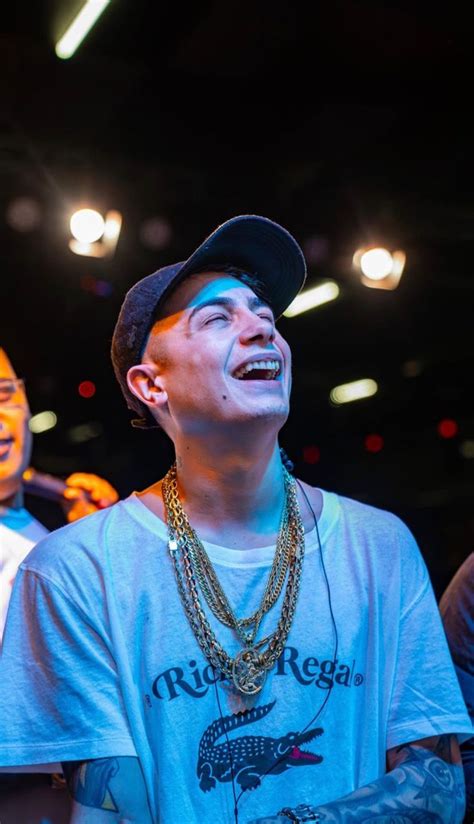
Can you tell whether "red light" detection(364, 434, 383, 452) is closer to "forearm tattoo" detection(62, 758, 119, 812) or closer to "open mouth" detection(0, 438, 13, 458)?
"open mouth" detection(0, 438, 13, 458)

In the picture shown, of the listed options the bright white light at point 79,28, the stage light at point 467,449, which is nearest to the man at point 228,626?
the bright white light at point 79,28

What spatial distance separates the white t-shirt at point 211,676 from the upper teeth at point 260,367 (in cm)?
32

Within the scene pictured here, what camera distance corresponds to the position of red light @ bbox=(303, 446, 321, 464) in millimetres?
4770

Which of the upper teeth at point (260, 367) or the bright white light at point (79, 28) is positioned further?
the bright white light at point (79, 28)

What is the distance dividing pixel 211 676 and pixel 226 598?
14 cm

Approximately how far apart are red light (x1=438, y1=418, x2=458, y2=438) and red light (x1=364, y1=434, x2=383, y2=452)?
1.16ft

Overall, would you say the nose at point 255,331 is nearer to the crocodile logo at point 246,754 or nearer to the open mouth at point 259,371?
the open mouth at point 259,371

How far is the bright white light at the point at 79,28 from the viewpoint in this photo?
3.18 metres

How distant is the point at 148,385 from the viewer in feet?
6.47

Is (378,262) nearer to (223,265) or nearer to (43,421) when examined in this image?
(43,421)

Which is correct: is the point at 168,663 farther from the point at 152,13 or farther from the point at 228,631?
the point at 152,13

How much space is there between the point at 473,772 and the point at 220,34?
2.55 m

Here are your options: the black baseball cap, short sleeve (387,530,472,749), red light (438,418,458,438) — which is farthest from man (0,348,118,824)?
red light (438,418,458,438)

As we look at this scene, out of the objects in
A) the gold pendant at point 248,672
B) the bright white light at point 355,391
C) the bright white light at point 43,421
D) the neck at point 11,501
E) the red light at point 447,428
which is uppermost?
the bright white light at point 355,391
